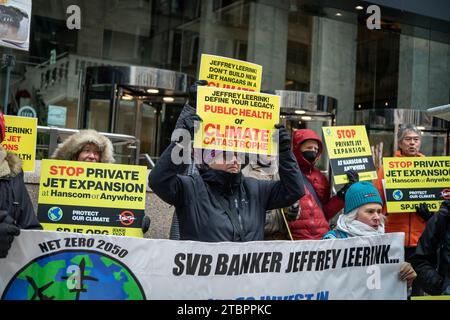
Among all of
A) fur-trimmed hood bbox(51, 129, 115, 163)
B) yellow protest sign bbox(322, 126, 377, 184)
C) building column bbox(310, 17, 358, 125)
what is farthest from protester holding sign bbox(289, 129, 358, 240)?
building column bbox(310, 17, 358, 125)

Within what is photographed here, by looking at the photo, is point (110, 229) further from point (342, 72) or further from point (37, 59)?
point (342, 72)

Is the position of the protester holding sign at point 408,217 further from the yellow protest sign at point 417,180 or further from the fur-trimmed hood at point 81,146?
the fur-trimmed hood at point 81,146

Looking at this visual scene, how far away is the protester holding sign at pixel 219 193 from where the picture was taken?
396 centimetres

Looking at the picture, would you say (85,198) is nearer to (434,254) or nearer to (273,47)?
(434,254)

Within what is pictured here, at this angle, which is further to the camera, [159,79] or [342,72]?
[342,72]

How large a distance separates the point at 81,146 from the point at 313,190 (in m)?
2.06

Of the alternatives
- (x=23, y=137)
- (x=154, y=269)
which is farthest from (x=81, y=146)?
(x=154, y=269)

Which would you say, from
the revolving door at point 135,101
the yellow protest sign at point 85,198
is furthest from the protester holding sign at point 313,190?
the revolving door at point 135,101

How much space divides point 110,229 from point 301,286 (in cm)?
190

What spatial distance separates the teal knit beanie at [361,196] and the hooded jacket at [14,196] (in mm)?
2215

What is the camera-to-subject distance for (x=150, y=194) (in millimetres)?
6535

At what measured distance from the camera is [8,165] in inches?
157

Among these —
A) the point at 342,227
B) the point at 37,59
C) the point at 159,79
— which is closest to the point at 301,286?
the point at 342,227
